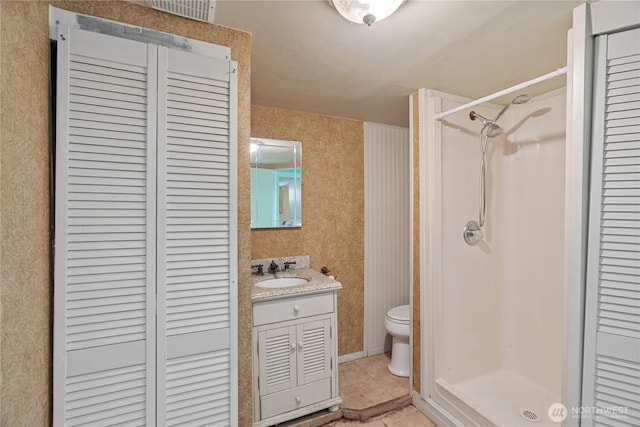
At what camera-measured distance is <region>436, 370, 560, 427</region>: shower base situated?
1.83 meters

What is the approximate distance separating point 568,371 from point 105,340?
1919 mm

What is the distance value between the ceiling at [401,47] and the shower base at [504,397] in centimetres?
207

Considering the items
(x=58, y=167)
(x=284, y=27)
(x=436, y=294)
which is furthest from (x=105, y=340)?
Answer: (x=436, y=294)

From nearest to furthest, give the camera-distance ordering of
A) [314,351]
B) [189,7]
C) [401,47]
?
[189,7]
[401,47]
[314,351]

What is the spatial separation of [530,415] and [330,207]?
206cm

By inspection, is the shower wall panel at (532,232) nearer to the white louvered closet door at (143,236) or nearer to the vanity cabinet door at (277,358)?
the vanity cabinet door at (277,358)

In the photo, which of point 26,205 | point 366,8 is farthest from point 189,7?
point 26,205

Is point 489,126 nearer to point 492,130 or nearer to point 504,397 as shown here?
point 492,130

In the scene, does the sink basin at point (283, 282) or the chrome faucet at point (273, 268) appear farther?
the chrome faucet at point (273, 268)

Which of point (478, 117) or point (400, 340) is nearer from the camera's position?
point (478, 117)

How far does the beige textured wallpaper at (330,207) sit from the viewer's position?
249 centimetres

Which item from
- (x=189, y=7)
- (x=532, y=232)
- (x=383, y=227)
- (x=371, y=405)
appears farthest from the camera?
(x=383, y=227)

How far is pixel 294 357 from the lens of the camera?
6.15 feet

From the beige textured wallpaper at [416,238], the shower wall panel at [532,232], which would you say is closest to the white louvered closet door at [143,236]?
the beige textured wallpaper at [416,238]
